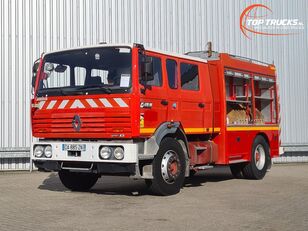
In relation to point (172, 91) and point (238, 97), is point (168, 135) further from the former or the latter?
point (238, 97)

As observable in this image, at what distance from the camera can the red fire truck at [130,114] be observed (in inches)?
323

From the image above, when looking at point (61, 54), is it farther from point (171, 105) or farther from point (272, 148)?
point (272, 148)

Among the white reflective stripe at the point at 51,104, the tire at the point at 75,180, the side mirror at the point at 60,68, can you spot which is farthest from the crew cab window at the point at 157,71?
the tire at the point at 75,180

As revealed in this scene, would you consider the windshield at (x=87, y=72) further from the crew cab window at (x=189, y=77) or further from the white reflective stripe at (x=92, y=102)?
the crew cab window at (x=189, y=77)

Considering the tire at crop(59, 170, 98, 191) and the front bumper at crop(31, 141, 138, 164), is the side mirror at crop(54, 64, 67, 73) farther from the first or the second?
the tire at crop(59, 170, 98, 191)

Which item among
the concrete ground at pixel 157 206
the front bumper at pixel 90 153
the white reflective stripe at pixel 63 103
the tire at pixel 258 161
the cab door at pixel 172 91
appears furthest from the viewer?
the tire at pixel 258 161

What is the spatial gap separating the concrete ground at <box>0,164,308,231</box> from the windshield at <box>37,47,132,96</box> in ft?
6.27

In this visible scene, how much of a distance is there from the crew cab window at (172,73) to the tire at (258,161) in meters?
3.44

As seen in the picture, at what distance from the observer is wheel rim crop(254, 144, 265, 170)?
39.2 feet

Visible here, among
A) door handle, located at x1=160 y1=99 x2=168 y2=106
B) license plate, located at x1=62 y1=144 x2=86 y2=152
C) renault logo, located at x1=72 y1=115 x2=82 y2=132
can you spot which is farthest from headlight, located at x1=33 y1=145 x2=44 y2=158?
door handle, located at x1=160 y1=99 x2=168 y2=106

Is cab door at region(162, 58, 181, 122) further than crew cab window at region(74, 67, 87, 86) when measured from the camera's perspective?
Yes

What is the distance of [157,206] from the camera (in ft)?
25.5

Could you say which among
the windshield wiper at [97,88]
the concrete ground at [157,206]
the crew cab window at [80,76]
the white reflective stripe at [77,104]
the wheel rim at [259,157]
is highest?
the crew cab window at [80,76]

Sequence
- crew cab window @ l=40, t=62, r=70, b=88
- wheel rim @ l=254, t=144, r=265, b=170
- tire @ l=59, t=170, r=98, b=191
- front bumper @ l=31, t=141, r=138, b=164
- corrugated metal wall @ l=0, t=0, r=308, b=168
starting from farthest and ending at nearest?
corrugated metal wall @ l=0, t=0, r=308, b=168
wheel rim @ l=254, t=144, r=265, b=170
tire @ l=59, t=170, r=98, b=191
crew cab window @ l=40, t=62, r=70, b=88
front bumper @ l=31, t=141, r=138, b=164
